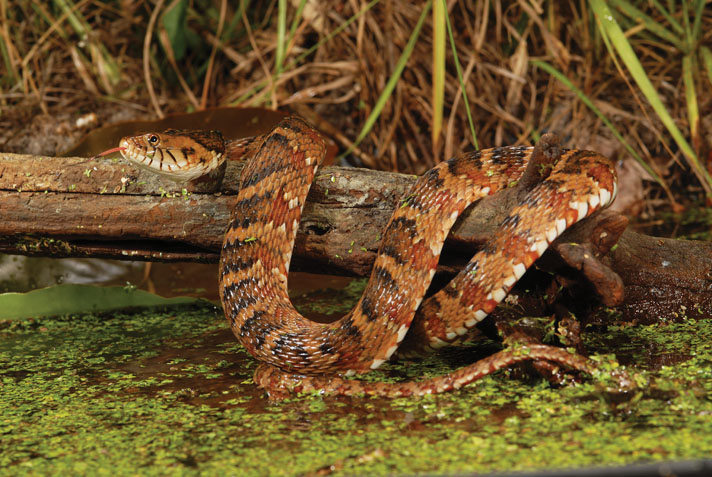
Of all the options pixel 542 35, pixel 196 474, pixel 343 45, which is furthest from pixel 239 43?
pixel 196 474

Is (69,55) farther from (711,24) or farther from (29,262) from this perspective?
(711,24)

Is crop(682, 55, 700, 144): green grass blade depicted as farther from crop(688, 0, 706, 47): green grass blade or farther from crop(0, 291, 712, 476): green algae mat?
crop(0, 291, 712, 476): green algae mat

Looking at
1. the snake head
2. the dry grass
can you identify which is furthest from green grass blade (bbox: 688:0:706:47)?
the snake head

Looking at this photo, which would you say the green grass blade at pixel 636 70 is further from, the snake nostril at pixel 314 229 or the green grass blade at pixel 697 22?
the snake nostril at pixel 314 229

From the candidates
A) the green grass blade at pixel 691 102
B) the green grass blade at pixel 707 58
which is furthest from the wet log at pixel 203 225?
the green grass blade at pixel 707 58

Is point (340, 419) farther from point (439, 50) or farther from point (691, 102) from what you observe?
point (691, 102)

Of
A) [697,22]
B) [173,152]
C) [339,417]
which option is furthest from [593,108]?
[339,417]

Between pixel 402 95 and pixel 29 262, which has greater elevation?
pixel 402 95
